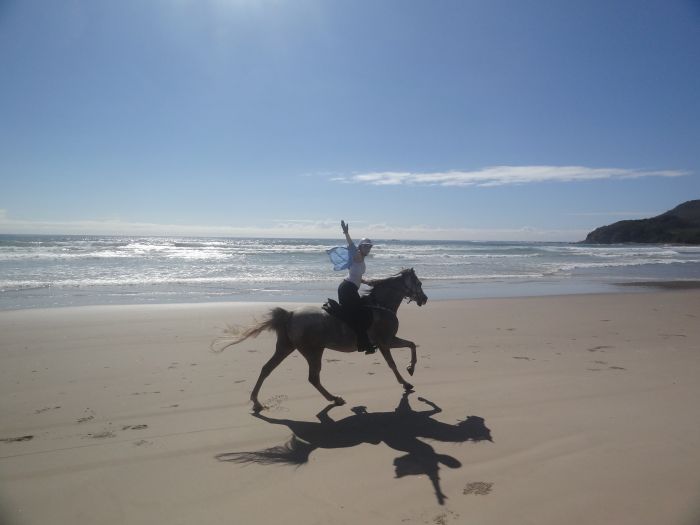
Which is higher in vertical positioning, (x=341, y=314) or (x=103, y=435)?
(x=341, y=314)

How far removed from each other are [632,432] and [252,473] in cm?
408

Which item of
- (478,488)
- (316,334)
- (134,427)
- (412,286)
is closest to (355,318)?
(316,334)

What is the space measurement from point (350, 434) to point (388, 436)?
0.44 meters

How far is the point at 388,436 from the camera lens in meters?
5.27

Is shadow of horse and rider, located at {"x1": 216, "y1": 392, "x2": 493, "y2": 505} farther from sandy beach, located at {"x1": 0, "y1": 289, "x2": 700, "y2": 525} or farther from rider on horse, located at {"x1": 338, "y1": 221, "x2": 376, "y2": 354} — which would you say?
rider on horse, located at {"x1": 338, "y1": 221, "x2": 376, "y2": 354}

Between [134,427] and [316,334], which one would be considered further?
[316,334]

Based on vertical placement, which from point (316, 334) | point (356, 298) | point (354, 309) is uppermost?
point (356, 298)

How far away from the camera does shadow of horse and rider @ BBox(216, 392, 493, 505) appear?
15.1 feet

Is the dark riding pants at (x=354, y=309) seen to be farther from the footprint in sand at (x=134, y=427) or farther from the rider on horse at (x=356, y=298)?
the footprint in sand at (x=134, y=427)

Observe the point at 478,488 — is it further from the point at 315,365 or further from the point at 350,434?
the point at 315,365

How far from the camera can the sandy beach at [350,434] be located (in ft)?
12.5

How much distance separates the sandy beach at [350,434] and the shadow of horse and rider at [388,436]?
0.02 meters

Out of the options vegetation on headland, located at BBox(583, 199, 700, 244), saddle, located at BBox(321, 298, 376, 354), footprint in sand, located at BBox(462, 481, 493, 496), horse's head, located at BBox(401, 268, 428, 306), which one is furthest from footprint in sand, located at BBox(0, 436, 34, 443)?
vegetation on headland, located at BBox(583, 199, 700, 244)

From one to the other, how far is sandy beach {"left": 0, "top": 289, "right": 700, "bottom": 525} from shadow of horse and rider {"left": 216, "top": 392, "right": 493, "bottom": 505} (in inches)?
1.0
